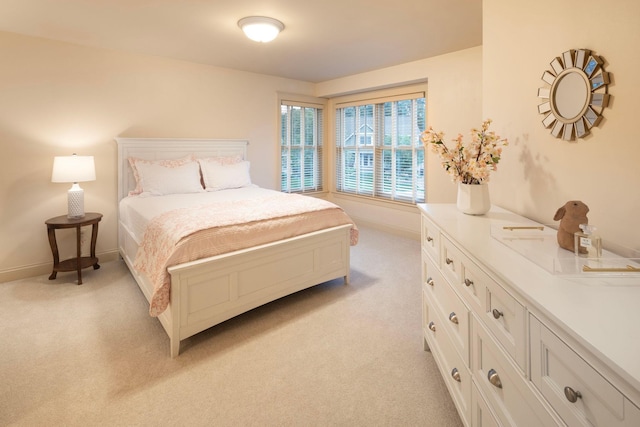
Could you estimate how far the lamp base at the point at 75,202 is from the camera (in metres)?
3.24

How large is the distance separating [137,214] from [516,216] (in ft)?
9.80

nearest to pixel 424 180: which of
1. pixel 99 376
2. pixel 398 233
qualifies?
pixel 398 233

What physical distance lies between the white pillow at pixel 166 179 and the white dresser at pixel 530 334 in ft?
10.0

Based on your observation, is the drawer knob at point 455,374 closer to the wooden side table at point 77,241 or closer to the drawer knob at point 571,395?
the drawer knob at point 571,395

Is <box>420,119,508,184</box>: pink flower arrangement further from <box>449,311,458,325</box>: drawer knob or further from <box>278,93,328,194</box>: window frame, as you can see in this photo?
<box>278,93,328,194</box>: window frame

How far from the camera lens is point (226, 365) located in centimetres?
199

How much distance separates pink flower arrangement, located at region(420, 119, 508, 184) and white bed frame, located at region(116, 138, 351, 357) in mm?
1335

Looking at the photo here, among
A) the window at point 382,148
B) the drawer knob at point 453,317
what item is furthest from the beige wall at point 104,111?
the drawer knob at point 453,317

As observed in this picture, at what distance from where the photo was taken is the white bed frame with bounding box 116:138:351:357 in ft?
6.82

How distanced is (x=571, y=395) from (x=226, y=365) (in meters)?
1.78

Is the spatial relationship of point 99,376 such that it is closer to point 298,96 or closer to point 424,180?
point 424,180

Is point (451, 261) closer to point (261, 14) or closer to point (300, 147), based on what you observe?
point (261, 14)

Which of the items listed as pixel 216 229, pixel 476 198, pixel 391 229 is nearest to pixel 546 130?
pixel 476 198

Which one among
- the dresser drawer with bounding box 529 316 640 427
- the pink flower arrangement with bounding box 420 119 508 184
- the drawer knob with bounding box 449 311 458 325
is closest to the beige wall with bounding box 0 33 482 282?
the pink flower arrangement with bounding box 420 119 508 184
